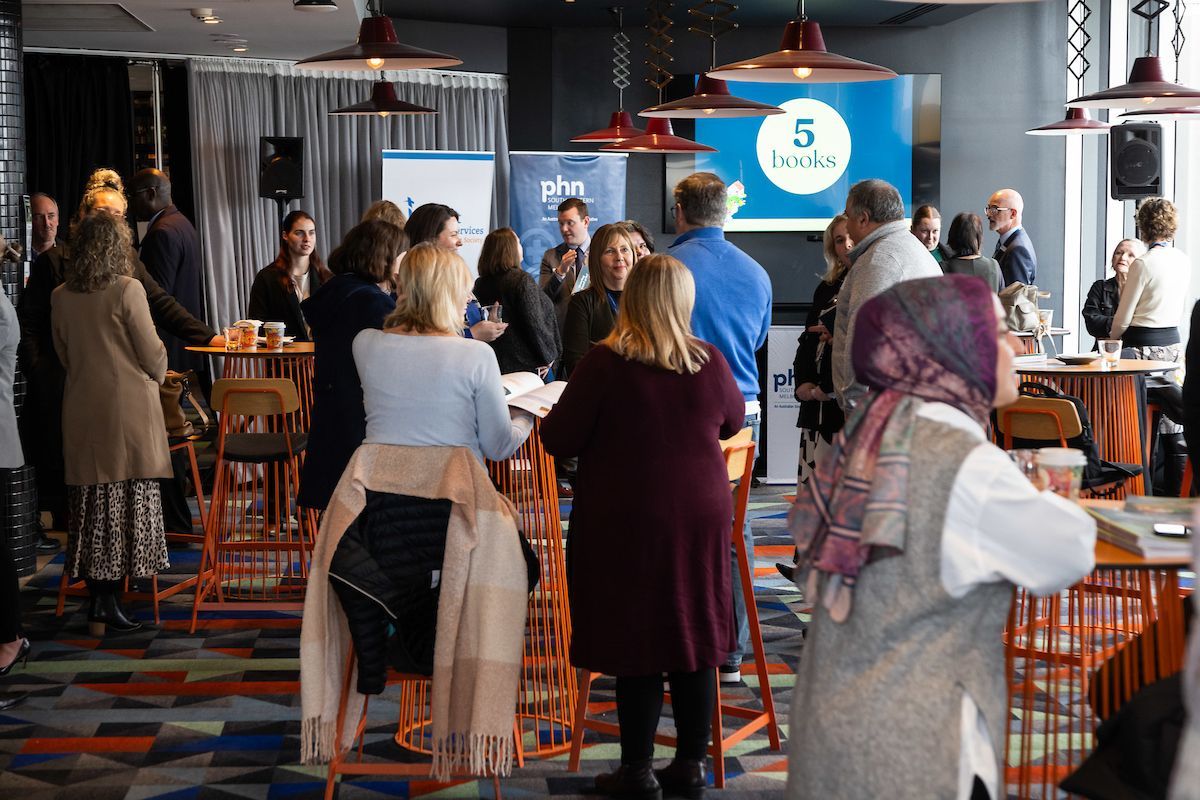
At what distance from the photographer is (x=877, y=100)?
11.3m

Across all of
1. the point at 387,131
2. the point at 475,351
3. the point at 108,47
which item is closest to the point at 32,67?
the point at 108,47

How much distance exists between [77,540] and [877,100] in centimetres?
836

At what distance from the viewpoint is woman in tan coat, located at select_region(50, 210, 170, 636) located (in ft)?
15.9

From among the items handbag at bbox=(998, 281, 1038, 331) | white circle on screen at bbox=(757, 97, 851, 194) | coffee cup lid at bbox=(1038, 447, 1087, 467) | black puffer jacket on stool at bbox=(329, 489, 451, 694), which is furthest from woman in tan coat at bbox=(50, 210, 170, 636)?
white circle on screen at bbox=(757, 97, 851, 194)

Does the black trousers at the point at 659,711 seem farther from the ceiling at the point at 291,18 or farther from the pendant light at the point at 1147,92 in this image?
the ceiling at the point at 291,18

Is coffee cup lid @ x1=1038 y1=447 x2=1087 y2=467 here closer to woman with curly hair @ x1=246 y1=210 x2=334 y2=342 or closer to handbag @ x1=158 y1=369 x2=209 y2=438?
handbag @ x1=158 y1=369 x2=209 y2=438

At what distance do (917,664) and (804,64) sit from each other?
260 centimetres

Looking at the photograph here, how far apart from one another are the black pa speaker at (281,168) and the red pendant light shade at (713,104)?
199 inches

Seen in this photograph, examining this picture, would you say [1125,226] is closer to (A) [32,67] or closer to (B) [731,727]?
(B) [731,727]

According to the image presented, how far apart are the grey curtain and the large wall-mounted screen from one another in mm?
1736

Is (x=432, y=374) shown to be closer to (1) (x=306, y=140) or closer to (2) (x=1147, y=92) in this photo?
(2) (x=1147, y=92)

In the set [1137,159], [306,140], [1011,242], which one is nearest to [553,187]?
[306,140]

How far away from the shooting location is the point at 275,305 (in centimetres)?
690

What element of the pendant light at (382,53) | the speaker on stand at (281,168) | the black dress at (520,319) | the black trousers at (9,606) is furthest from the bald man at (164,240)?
the black trousers at (9,606)
